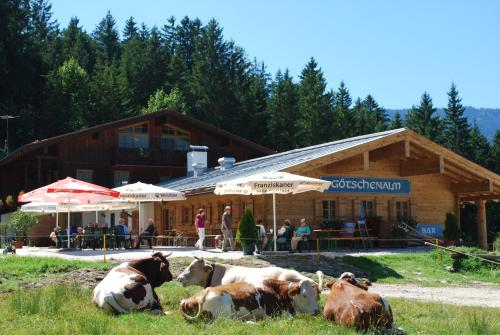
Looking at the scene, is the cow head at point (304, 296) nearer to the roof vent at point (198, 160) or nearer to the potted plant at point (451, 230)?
the potted plant at point (451, 230)

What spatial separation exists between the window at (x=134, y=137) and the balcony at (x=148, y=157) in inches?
26.3

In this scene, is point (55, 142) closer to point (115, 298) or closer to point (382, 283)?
point (382, 283)

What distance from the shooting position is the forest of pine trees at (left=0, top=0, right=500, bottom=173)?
179 ft

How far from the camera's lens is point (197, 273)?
33.5 ft

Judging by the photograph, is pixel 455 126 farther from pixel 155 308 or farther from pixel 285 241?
pixel 155 308

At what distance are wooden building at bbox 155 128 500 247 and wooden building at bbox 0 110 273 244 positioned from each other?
10036mm

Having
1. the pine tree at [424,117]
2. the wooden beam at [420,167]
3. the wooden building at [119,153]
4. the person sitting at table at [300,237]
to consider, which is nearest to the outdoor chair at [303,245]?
the person sitting at table at [300,237]

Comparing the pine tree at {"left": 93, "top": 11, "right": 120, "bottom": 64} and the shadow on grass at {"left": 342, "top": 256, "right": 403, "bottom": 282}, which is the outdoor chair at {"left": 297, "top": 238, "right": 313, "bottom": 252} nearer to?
the shadow on grass at {"left": 342, "top": 256, "right": 403, "bottom": 282}

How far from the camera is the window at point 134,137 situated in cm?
3900

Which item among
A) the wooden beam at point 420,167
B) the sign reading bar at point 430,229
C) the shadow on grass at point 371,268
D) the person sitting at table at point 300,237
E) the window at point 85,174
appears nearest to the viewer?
the shadow on grass at point 371,268

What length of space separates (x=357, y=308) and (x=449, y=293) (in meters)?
6.93

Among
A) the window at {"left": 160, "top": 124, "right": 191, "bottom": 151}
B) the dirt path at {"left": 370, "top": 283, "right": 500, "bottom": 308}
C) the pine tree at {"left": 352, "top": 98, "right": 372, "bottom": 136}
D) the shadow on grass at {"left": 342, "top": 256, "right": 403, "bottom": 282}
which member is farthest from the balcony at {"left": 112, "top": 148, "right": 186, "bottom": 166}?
the pine tree at {"left": 352, "top": 98, "right": 372, "bottom": 136}

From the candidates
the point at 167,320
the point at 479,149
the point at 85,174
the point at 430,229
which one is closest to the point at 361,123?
the point at 479,149

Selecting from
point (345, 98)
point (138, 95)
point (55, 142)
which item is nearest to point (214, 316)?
point (55, 142)
